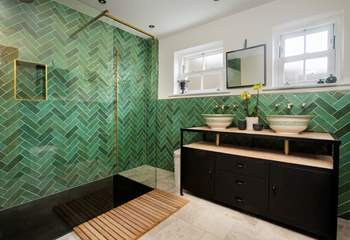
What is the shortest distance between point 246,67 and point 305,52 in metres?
0.64

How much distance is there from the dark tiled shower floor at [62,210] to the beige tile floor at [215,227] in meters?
0.24

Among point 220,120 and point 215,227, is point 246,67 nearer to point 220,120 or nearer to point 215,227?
point 220,120

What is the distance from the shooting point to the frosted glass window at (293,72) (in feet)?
6.84

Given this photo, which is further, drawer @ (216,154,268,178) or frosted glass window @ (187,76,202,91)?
frosted glass window @ (187,76,202,91)

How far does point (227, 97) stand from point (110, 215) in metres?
2.00

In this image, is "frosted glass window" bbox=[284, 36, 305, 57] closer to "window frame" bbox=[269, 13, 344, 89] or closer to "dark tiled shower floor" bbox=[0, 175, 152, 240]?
"window frame" bbox=[269, 13, 344, 89]

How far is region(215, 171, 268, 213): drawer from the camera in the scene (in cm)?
168


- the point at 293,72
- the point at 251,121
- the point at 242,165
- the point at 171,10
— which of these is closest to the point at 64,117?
the point at 171,10

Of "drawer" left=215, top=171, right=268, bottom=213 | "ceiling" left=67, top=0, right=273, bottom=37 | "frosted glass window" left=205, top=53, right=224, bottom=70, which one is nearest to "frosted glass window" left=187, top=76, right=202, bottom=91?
"frosted glass window" left=205, top=53, right=224, bottom=70

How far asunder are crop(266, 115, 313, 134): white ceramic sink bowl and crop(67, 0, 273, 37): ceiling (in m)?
1.44

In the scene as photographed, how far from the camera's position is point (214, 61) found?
2.78 m

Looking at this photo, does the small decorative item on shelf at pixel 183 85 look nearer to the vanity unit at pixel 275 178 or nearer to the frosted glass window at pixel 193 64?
the frosted glass window at pixel 193 64

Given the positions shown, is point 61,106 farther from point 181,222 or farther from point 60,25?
point 181,222

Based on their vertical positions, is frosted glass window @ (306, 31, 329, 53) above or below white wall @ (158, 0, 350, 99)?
below
